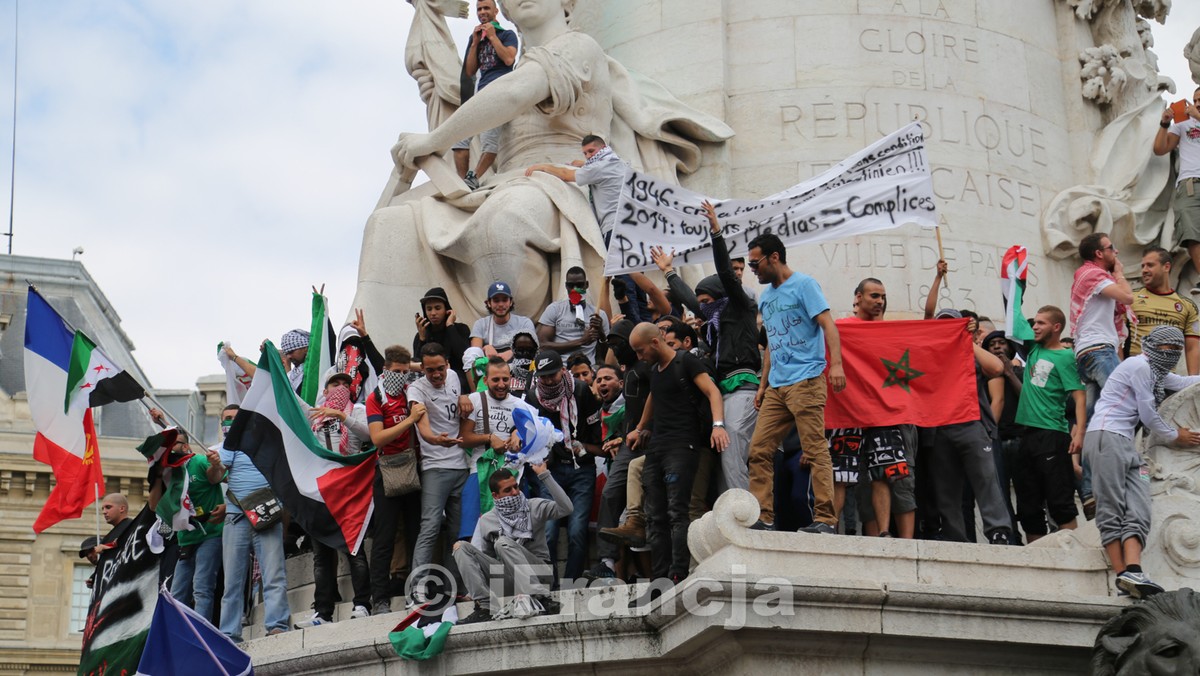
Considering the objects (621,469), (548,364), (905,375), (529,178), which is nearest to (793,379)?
(905,375)

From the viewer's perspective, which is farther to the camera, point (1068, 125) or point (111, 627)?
point (1068, 125)

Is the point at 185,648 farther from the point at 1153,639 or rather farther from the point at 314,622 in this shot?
the point at 1153,639

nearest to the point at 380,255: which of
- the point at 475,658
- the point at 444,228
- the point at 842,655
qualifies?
the point at 444,228

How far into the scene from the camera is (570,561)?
1532cm

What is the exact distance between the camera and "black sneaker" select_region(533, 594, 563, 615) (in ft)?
45.7

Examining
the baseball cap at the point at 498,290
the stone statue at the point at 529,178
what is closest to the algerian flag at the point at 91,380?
the stone statue at the point at 529,178

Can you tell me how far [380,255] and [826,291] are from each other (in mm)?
4132

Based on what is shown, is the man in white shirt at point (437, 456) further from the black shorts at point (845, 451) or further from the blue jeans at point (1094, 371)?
the blue jeans at point (1094, 371)

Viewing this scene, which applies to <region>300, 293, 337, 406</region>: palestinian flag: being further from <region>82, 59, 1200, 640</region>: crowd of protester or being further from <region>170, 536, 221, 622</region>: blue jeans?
<region>170, 536, 221, 622</region>: blue jeans

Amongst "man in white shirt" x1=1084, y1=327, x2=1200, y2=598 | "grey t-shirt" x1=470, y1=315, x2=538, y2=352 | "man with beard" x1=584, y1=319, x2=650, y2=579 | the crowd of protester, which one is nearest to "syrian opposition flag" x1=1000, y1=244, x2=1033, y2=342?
the crowd of protester

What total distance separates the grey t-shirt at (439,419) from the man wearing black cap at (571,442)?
0.69 meters

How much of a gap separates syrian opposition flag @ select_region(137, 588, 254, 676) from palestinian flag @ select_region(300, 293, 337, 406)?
9.18 feet

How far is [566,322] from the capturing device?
18.0 meters

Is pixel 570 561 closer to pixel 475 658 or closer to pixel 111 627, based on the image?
pixel 475 658
